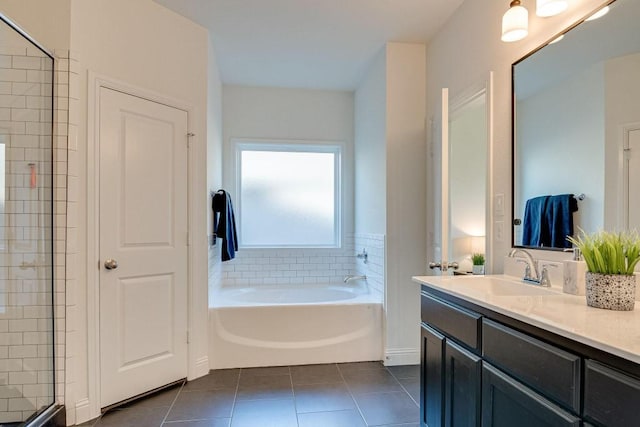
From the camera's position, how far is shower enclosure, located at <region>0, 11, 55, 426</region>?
2.05 m

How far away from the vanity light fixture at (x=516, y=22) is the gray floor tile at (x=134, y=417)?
2880 millimetres

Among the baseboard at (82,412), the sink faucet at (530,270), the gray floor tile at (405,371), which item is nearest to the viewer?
the sink faucet at (530,270)

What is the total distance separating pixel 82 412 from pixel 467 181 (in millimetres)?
3062

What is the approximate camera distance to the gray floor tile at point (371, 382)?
2.62 metres

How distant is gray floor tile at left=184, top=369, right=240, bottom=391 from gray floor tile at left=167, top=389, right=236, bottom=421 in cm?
7

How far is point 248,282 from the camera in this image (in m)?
4.08

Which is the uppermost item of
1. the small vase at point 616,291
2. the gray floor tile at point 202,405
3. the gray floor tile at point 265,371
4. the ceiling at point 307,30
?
the ceiling at point 307,30

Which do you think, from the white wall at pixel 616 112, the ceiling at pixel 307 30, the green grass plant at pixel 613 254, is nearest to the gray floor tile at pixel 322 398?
the green grass plant at pixel 613 254

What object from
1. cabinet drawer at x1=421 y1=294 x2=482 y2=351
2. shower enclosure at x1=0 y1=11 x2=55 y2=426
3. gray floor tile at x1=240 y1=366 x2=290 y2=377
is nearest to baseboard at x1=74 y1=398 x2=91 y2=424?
shower enclosure at x1=0 y1=11 x2=55 y2=426

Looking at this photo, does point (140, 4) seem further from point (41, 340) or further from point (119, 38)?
point (41, 340)

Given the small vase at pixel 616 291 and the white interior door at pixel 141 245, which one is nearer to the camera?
the small vase at pixel 616 291

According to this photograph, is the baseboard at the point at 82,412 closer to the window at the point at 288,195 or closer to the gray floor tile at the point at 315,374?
the gray floor tile at the point at 315,374

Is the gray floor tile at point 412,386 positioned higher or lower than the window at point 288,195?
lower

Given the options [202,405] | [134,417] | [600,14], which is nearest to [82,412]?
[134,417]
